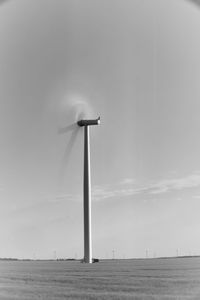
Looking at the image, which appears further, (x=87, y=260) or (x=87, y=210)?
(x=87, y=260)

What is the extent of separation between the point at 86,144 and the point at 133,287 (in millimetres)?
32491

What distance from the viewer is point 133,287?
3475cm

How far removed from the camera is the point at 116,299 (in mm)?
27984

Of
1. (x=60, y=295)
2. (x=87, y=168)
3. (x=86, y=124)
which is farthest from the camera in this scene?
(x=86, y=124)

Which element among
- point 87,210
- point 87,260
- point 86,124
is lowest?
point 87,260

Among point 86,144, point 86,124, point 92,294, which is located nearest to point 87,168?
point 86,144

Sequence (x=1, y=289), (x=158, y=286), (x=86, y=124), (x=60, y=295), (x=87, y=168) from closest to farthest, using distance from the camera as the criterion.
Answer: (x=60, y=295) → (x=1, y=289) → (x=158, y=286) → (x=87, y=168) → (x=86, y=124)

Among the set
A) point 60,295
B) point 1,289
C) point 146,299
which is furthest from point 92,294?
point 1,289

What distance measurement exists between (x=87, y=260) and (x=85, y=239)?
7.49 meters

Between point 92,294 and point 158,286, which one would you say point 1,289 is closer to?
point 92,294

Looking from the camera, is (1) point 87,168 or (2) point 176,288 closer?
(2) point 176,288

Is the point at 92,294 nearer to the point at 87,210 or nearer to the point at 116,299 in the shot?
the point at 116,299

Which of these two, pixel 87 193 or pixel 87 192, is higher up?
pixel 87 192

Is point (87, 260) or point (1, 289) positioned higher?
point (87, 260)
